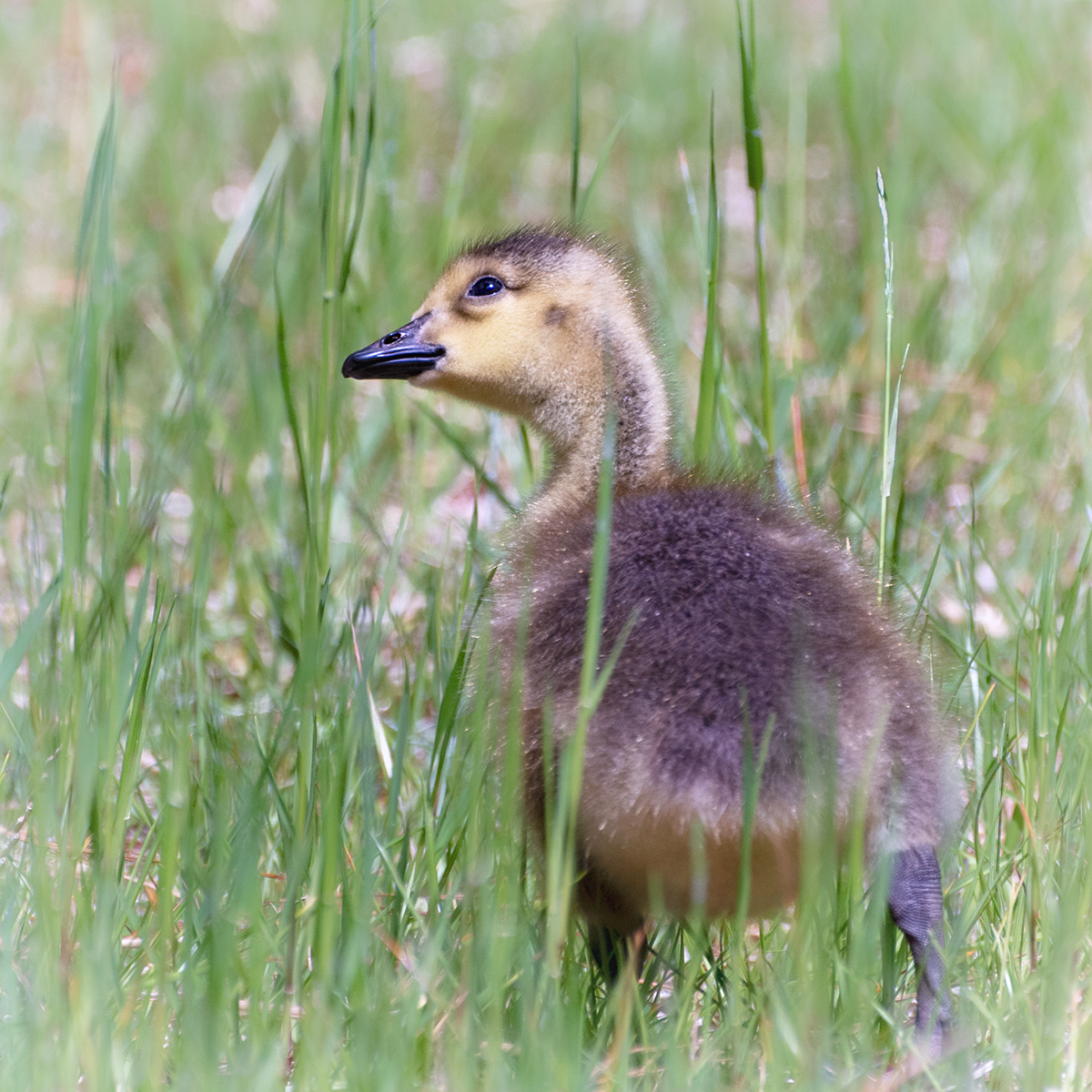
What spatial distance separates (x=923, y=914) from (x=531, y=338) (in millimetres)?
1252

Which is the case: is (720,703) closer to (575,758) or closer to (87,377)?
(575,758)

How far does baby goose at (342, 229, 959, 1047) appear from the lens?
1.87 m

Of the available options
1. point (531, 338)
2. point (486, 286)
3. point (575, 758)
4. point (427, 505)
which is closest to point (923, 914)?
point (575, 758)

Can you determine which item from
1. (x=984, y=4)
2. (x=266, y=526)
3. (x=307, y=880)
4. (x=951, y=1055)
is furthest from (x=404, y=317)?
(x=984, y=4)

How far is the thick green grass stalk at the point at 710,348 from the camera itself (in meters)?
2.40

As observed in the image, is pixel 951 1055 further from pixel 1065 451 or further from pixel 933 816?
pixel 1065 451

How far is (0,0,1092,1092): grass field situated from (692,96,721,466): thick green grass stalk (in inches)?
1.0

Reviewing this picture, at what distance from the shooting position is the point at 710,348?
8.14 feet

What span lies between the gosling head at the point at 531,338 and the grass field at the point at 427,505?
17 cm

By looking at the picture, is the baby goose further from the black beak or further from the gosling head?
the black beak

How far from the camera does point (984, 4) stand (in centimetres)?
684

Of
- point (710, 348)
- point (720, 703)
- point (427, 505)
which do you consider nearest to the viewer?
point (720, 703)

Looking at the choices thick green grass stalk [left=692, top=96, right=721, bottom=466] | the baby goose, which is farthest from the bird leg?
thick green grass stalk [left=692, top=96, right=721, bottom=466]

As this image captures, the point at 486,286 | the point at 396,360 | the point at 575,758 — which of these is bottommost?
the point at 575,758
